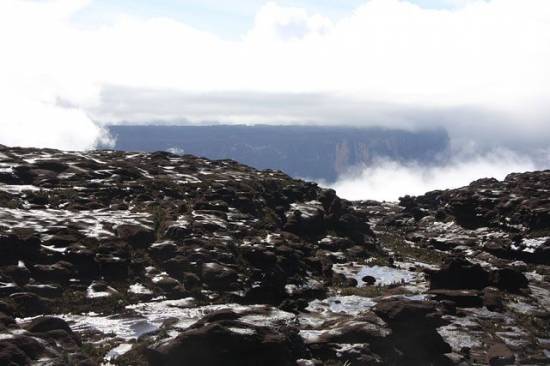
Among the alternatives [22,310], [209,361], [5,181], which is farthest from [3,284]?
[5,181]

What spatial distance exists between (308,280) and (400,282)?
14.8m

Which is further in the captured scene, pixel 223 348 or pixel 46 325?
pixel 46 325

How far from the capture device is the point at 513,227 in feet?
393

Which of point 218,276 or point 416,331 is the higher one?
point 416,331

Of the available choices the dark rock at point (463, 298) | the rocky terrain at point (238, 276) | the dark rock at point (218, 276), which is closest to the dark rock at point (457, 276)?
the rocky terrain at point (238, 276)

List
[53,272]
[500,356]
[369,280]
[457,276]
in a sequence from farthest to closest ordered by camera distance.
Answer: [369,280], [457,276], [53,272], [500,356]

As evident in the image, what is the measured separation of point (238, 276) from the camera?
67562 millimetres

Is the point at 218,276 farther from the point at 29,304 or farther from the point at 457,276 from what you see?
the point at 457,276

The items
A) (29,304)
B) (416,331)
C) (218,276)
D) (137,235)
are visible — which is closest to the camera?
(416,331)

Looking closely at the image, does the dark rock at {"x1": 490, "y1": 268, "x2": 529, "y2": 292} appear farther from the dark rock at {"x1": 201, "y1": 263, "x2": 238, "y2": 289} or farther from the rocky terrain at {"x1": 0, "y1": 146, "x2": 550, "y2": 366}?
the dark rock at {"x1": 201, "y1": 263, "x2": 238, "y2": 289}

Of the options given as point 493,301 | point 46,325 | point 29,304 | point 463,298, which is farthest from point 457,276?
point 29,304

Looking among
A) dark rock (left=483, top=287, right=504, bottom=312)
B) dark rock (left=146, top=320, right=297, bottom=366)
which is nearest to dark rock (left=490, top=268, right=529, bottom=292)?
dark rock (left=483, top=287, right=504, bottom=312)

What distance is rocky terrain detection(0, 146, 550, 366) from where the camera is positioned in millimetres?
41750

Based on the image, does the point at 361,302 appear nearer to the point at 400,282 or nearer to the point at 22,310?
the point at 400,282
